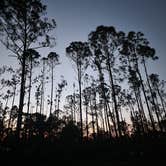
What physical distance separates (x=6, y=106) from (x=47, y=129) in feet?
51.0

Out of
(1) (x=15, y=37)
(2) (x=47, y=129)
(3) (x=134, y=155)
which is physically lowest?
(3) (x=134, y=155)

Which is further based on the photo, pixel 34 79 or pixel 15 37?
pixel 34 79

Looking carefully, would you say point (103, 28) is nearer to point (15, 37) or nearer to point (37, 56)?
point (37, 56)

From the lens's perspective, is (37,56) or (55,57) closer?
(37,56)

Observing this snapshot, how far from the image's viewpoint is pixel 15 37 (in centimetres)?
1596

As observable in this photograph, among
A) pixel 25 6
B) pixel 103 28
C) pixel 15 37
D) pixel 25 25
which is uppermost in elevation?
pixel 103 28

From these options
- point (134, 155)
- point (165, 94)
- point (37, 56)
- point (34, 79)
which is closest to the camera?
point (134, 155)

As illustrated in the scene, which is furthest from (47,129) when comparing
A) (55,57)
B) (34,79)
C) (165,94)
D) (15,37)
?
(165,94)

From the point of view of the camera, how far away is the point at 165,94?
43875 mm

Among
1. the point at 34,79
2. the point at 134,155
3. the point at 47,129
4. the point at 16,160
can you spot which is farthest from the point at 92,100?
the point at 16,160

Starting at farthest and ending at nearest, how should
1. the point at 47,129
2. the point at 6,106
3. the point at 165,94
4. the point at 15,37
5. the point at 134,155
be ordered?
the point at 165,94 < the point at 6,106 < the point at 47,129 < the point at 15,37 < the point at 134,155

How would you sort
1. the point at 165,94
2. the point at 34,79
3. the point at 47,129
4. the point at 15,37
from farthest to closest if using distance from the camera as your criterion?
the point at 165,94, the point at 47,129, the point at 34,79, the point at 15,37

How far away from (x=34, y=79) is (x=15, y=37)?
9784mm

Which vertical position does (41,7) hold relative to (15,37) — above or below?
above
